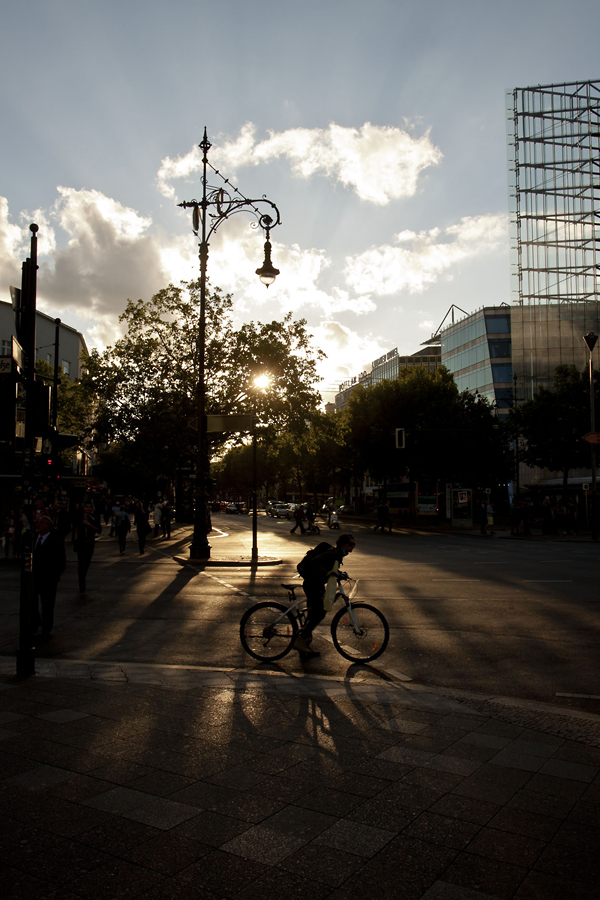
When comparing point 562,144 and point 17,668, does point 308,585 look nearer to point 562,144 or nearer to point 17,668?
point 17,668

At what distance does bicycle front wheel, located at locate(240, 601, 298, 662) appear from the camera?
8.02 metres

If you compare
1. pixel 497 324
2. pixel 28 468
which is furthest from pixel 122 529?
pixel 497 324

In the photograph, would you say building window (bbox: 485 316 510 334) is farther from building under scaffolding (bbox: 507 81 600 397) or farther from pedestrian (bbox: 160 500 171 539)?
pedestrian (bbox: 160 500 171 539)

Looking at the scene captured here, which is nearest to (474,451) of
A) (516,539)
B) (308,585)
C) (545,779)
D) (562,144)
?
(516,539)

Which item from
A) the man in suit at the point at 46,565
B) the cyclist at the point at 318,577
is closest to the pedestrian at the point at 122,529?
the man in suit at the point at 46,565

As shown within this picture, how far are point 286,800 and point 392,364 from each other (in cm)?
14125

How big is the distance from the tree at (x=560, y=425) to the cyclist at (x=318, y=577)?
39.1 metres

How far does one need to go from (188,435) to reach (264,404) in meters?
4.70

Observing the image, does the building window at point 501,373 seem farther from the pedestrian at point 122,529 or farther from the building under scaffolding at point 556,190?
the pedestrian at point 122,529

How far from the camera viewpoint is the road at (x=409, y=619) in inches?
304

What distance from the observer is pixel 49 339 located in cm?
6669

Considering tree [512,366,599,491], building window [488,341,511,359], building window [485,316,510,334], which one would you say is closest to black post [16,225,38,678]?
tree [512,366,599,491]

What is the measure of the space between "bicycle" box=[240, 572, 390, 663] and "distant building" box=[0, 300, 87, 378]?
45.4 m

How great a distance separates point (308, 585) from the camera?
802 centimetres
